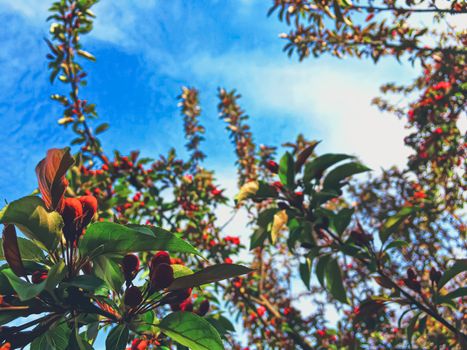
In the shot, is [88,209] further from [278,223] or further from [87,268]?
[278,223]

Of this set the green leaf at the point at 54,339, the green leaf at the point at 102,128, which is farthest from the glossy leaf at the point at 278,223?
the green leaf at the point at 102,128

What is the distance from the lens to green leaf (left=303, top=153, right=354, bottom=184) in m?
2.17

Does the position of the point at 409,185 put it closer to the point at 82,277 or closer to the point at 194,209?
the point at 194,209

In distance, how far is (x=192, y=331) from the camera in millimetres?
1118

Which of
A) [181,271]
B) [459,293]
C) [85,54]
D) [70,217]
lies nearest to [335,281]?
[459,293]

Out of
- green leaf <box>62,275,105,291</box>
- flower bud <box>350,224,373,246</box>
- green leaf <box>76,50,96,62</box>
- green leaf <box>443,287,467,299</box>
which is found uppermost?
green leaf <box>76,50,96,62</box>

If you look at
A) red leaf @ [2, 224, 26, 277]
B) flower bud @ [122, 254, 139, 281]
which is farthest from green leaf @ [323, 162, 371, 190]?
red leaf @ [2, 224, 26, 277]

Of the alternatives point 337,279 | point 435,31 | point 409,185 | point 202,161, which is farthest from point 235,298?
point 435,31

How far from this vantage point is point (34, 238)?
1065 mm

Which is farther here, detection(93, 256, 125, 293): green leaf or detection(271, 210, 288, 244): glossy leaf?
detection(271, 210, 288, 244): glossy leaf

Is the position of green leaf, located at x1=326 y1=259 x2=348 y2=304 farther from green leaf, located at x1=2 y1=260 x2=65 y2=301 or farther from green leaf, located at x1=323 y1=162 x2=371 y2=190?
green leaf, located at x1=2 y1=260 x2=65 y2=301

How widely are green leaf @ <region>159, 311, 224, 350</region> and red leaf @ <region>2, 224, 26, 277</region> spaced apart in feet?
1.58

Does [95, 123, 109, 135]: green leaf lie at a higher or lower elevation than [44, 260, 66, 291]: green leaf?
higher

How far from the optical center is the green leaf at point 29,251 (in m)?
1.14
